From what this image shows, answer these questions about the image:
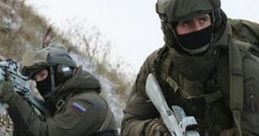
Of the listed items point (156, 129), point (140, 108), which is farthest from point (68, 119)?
point (156, 129)

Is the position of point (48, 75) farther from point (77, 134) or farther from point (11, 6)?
point (11, 6)

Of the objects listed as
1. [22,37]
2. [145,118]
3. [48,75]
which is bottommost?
[22,37]

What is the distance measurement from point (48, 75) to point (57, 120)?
1.10ft

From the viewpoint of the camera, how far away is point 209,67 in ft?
10.8

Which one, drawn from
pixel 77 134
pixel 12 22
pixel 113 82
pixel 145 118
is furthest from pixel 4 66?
pixel 113 82

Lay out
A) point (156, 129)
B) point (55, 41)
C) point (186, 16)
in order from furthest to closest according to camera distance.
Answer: point (55, 41), point (156, 129), point (186, 16)

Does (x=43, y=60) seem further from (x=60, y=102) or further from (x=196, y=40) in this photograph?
(x=196, y=40)

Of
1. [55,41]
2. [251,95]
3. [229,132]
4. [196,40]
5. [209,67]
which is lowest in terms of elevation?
[55,41]

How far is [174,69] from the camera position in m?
3.46

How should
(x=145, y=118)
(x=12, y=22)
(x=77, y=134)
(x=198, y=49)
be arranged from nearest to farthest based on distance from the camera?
(x=198, y=49) → (x=145, y=118) → (x=77, y=134) → (x=12, y=22)

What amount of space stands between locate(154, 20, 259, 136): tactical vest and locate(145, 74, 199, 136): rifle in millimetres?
60

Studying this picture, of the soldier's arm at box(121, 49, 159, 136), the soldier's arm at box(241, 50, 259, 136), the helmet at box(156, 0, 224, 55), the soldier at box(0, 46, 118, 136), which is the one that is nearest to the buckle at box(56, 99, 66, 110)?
the soldier at box(0, 46, 118, 136)

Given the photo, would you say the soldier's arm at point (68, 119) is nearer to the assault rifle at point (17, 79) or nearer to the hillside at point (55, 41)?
the assault rifle at point (17, 79)

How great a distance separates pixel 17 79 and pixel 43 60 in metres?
0.23
